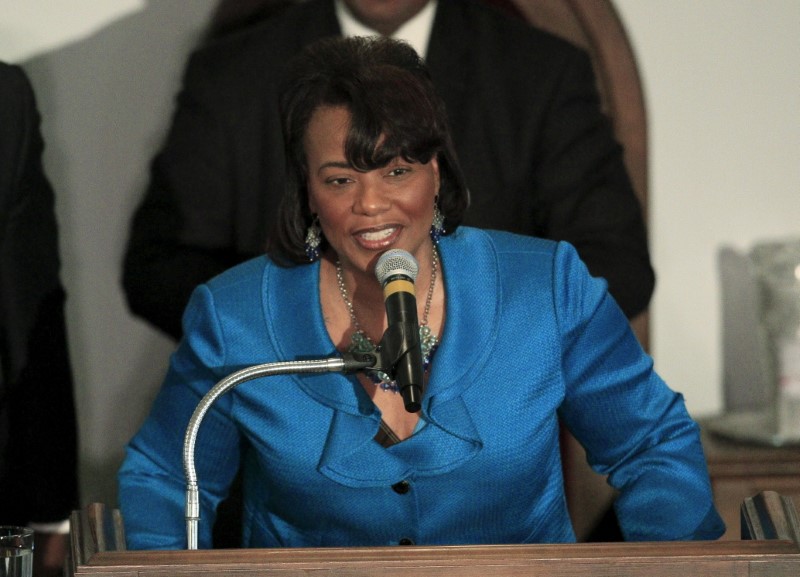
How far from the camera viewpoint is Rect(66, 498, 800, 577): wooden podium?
1.78 m

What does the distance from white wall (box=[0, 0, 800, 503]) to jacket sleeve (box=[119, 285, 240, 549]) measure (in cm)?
107

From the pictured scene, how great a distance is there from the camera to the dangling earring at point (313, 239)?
2424 mm

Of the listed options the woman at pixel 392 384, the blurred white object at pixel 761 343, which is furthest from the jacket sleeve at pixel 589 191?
the woman at pixel 392 384

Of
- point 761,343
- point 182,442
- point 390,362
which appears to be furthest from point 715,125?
point 390,362

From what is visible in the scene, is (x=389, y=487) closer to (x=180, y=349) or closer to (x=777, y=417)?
(x=180, y=349)

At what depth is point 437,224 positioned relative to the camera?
2426 millimetres

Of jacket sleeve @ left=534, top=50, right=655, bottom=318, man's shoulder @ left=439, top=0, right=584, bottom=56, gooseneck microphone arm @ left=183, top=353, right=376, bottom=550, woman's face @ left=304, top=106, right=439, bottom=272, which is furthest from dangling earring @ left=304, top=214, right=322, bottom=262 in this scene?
man's shoulder @ left=439, top=0, right=584, bottom=56

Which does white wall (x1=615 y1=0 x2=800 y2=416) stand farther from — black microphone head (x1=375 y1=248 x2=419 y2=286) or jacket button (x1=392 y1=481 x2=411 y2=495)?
black microphone head (x1=375 y1=248 x2=419 y2=286)

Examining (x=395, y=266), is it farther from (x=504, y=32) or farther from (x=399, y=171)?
(x=504, y=32)

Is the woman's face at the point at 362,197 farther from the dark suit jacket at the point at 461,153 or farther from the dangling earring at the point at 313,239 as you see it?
the dark suit jacket at the point at 461,153

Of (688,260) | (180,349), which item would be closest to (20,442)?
(180,349)

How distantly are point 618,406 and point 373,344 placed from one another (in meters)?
0.42

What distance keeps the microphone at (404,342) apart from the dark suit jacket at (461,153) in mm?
1322

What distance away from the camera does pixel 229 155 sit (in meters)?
3.28
